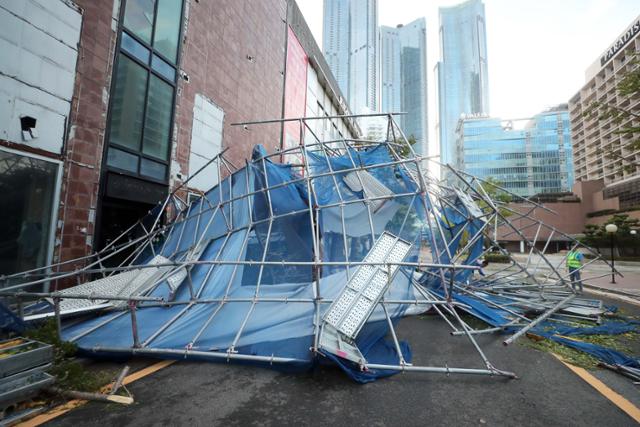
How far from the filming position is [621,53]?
2295 inches

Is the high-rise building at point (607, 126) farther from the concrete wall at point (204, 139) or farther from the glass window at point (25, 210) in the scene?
the glass window at point (25, 210)

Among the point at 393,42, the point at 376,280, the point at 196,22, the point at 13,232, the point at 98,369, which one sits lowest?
the point at 98,369

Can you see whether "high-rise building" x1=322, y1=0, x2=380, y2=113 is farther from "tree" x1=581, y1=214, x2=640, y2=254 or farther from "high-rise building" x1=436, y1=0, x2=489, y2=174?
"tree" x1=581, y1=214, x2=640, y2=254

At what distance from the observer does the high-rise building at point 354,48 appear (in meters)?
106

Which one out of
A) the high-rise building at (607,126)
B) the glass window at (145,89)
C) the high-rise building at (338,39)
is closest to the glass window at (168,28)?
the glass window at (145,89)

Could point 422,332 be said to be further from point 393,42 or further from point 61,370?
point 393,42

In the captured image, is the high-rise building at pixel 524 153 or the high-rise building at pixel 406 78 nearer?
the high-rise building at pixel 524 153

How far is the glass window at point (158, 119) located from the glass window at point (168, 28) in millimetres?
1101

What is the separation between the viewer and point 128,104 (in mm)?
8969

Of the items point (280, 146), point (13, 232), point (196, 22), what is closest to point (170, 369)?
point (13, 232)

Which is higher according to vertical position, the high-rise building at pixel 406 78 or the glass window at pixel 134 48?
the high-rise building at pixel 406 78

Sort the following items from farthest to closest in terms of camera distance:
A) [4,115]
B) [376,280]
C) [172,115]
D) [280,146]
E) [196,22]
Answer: [280,146], [196,22], [172,115], [4,115], [376,280]

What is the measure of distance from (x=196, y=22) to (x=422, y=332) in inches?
496

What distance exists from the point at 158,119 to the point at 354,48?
11147 cm
